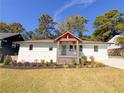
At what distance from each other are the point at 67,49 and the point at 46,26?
28.3 meters

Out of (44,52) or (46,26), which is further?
(46,26)

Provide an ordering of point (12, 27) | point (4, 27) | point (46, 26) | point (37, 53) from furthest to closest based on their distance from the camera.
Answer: point (46, 26)
point (12, 27)
point (4, 27)
point (37, 53)

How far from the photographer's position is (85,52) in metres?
24.1

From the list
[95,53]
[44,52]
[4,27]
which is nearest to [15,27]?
[4,27]

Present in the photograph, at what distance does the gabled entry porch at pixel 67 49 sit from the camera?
67.5 feet

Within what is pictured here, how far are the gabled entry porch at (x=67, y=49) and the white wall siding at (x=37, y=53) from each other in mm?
1755

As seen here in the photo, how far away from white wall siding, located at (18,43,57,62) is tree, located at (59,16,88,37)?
23.7 m

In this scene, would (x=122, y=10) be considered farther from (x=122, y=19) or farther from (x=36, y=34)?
(x=36, y=34)

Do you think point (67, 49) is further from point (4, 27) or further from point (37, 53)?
point (4, 27)

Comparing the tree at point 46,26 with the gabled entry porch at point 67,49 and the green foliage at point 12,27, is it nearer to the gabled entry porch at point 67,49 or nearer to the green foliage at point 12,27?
the green foliage at point 12,27

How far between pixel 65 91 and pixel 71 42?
619 inches

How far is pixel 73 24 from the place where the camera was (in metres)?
46.5

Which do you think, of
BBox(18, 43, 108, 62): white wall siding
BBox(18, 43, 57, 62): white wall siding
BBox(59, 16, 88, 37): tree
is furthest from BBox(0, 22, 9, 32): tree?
BBox(18, 43, 57, 62): white wall siding

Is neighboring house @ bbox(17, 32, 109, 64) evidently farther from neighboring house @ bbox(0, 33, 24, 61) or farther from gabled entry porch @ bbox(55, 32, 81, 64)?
neighboring house @ bbox(0, 33, 24, 61)
